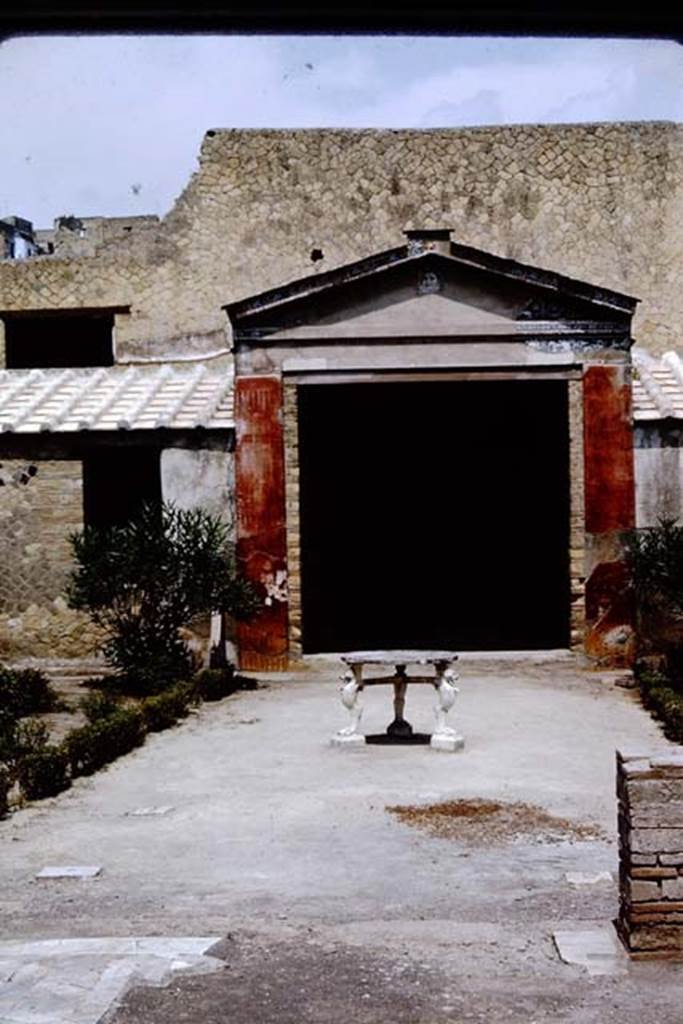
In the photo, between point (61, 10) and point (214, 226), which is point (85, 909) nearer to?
point (61, 10)

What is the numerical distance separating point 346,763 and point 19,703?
14.1 feet

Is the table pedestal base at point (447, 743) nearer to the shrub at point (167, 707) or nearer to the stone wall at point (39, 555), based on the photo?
the shrub at point (167, 707)

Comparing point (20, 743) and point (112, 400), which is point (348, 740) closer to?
point (20, 743)

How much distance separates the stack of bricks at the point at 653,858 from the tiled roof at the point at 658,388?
11355mm

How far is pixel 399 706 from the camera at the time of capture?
37.0 ft

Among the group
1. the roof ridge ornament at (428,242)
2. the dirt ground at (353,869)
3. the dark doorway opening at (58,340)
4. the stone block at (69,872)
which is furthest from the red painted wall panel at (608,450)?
the stone block at (69,872)

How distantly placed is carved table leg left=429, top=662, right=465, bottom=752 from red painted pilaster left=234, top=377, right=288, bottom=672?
5311mm

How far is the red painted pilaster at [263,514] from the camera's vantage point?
16.3 m

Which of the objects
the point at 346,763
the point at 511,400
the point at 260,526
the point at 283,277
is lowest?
the point at 346,763

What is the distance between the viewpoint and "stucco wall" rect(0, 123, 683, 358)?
2222 centimetres

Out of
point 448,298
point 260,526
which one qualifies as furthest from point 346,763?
point 448,298

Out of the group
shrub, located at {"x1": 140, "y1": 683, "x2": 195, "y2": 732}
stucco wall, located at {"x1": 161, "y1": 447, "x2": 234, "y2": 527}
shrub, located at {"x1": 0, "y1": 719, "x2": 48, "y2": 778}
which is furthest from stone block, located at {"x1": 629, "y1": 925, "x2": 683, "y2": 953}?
stucco wall, located at {"x1": 161, "y1": 447, "x2": 234, "y2": 527}

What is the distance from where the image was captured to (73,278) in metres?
22.6

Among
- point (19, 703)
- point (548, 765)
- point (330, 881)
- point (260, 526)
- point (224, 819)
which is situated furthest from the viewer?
point (260, 526)
